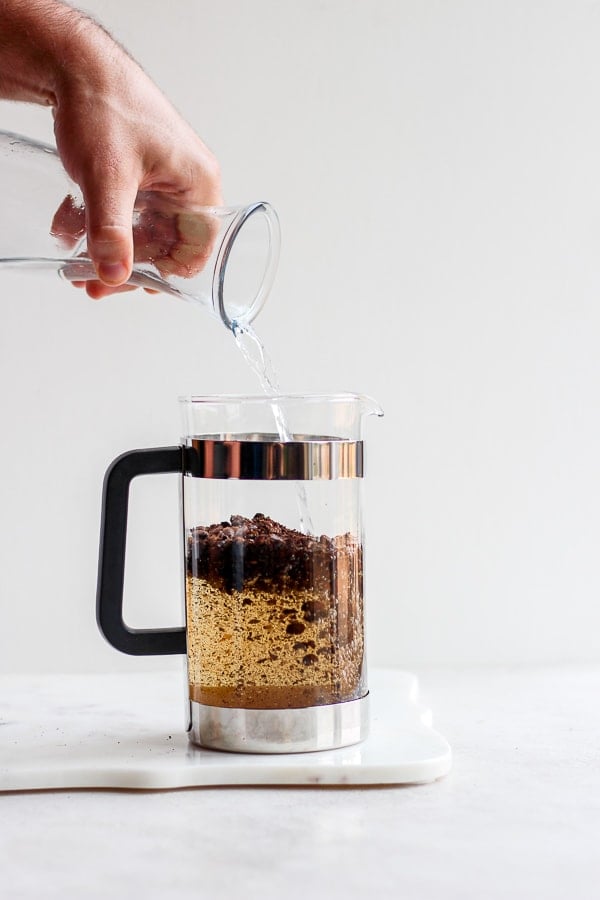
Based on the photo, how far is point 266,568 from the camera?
813mm

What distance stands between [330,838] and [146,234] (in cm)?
48

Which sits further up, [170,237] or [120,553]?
[170,237]

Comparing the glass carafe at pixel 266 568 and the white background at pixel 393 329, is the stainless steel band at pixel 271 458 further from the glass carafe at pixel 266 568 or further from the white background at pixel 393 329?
the white background at pixel 393 329

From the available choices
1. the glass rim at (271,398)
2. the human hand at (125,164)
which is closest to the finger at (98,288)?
the human hand at (125,164)

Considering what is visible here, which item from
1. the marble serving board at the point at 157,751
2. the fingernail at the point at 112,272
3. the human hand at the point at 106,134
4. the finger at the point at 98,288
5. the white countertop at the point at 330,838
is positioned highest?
the human hand at the point at 106,134

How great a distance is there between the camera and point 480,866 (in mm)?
656

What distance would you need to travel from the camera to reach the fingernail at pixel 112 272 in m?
0.77

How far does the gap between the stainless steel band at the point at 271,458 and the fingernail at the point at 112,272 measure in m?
0.15

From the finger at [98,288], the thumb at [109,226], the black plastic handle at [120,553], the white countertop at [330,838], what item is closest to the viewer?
the white countertop at [330,838]

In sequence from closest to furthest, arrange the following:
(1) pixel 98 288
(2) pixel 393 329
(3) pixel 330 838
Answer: (3) pixel 330 838, (1) pixel 98 288, (2) pixel 393 329

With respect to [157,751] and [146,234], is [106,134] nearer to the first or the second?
[146,234]

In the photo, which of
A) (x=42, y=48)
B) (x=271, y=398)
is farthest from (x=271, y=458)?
(x=42, y=48)

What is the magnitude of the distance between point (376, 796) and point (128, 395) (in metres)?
0.62

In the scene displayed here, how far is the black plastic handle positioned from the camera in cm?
87
